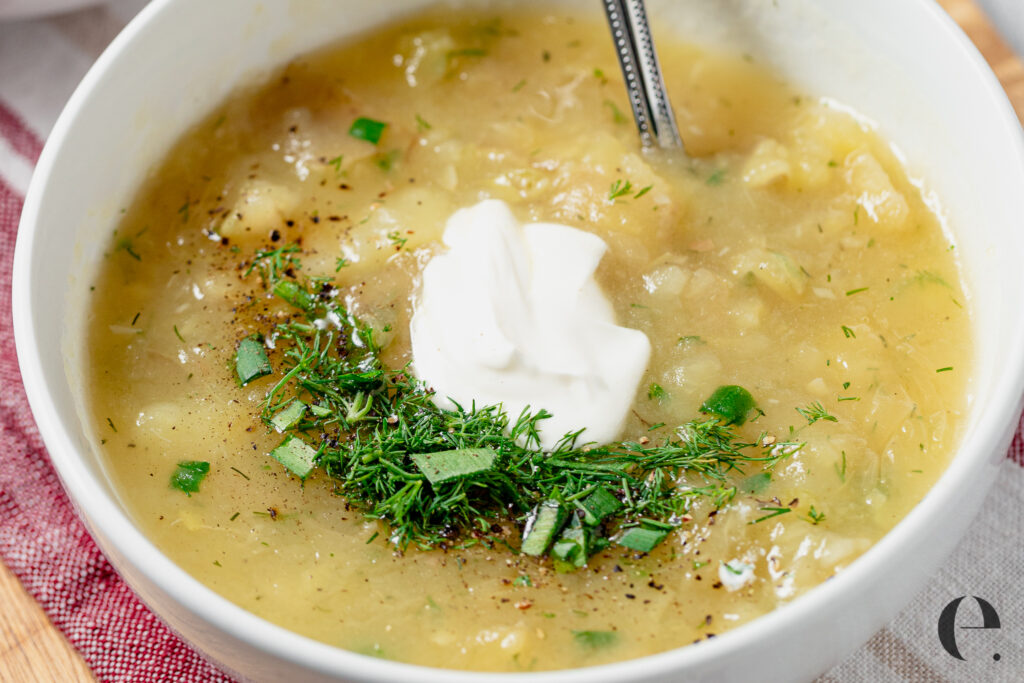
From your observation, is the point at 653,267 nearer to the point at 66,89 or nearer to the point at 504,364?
the point at 504,364

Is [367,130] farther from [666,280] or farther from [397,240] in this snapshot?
[666,280]

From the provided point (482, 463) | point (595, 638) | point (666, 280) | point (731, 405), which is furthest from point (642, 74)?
point (595, 638)

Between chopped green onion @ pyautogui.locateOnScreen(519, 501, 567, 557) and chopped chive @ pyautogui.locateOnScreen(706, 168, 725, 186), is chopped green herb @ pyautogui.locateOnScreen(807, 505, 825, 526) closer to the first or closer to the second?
chopped green onion @ pyautogui.locateOnScreen(519, 501, 567, 557)

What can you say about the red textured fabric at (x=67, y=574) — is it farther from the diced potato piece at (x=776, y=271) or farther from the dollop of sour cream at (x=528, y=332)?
the diced potato piece at (x=776, y=271)

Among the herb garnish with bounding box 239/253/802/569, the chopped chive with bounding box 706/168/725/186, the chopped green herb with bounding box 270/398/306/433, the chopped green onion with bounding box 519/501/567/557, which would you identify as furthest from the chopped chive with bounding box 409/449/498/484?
the chopped chive with bounding box 706/168/725/186
